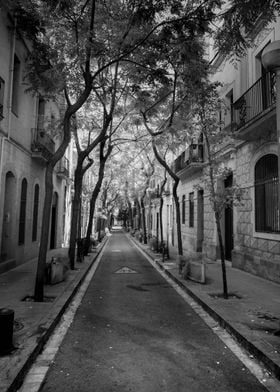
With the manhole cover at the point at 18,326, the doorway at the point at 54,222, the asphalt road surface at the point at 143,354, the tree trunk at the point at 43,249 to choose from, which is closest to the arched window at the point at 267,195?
the asphalt road surface at the point at 143,354

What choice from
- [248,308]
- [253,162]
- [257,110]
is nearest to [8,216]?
[248,308]

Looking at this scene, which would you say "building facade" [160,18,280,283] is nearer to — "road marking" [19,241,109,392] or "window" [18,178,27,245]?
"road marking" [19,241,109,392]

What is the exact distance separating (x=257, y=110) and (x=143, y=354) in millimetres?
8804

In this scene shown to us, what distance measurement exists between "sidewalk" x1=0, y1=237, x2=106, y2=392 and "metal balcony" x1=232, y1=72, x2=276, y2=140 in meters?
6.97

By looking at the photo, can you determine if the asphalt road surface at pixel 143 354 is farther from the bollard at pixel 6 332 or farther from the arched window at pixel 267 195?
the arched window at pixel 267 195

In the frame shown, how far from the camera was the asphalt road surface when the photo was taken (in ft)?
12.8

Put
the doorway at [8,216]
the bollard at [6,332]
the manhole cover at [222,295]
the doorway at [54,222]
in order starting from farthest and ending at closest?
the doorway at [54,222]
the doorway at [8,216]
the manhole cover at [222,295]
the bollard at [6,332]

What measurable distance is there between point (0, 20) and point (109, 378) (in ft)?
34.0

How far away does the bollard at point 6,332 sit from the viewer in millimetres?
4355

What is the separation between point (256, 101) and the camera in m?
11.2

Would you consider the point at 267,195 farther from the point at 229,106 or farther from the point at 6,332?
the point at 6,332

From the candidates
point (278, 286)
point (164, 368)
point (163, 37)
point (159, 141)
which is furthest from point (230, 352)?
point (159, 141)

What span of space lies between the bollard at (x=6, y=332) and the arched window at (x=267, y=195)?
8.15 m

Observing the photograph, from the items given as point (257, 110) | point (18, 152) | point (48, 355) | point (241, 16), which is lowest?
point (48, 355)
